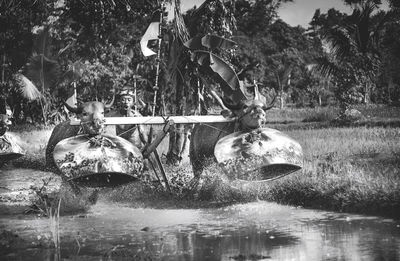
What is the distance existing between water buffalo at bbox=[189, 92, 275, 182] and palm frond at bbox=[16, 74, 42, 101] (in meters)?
18.5

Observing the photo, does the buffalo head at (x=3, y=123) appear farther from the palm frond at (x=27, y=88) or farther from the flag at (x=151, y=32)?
the palm frond at (x=27, y=88)

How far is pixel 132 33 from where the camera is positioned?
30.5m

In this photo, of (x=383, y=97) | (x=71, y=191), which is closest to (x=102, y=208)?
(x=71, y=191)

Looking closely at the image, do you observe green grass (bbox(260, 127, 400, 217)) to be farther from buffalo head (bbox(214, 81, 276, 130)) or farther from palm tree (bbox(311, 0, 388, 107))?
palm tree (bbox(311, 0, 388, 107))

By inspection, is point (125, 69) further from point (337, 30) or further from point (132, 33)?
point (337, 30)

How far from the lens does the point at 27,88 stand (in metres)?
28.3

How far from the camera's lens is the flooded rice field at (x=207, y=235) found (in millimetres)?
6332

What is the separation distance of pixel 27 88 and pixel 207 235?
73.5 ft

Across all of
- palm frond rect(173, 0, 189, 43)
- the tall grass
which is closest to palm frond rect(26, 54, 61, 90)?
palm frond rect(173, 0, 189, 43)

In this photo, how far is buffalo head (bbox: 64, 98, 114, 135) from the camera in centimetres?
912

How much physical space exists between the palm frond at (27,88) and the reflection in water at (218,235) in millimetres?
19654

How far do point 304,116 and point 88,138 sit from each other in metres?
23.0

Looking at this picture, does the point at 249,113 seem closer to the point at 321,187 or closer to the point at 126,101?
the point at 321,187

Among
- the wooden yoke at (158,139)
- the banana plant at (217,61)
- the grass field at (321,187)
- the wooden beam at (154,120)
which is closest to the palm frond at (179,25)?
the banana plant at (217,61)
